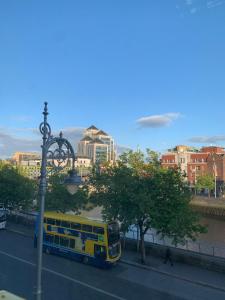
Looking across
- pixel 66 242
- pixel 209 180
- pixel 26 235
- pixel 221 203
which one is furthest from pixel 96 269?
pixel 209 180

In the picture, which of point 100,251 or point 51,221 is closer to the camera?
point 100,251

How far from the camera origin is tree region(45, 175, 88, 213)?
105 ft

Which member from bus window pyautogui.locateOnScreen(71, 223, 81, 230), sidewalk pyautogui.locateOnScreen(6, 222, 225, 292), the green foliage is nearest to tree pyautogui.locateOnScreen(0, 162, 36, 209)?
bus window pyautogui.locateOnScreen(71, 223, 81, 230)

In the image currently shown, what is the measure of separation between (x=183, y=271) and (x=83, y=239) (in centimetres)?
731

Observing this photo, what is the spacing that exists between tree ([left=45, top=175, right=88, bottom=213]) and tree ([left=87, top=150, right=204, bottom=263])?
22.4 ft

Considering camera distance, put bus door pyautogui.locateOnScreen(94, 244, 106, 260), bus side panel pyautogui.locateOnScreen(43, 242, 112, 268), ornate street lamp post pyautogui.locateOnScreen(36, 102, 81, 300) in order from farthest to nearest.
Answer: bus side panel pyautogui.locateOnScreen(43, 242, 112, 268)
bus door pyautogui.locateOnScreen(94, 244, 106, 260)
ornate street lamp post pyautogui.locateOnScreen(36, 102, 81, 300)

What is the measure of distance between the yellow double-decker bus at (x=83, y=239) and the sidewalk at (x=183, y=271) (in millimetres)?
2077

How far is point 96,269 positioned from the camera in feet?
70.8

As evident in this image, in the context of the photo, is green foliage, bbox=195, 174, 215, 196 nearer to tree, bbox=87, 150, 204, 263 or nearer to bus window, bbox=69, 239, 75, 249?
tree, bbox=87, 150, 204, 263

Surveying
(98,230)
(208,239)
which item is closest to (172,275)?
(98,230)

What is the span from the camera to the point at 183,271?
2123cm

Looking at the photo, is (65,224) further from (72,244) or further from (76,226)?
(72,244)

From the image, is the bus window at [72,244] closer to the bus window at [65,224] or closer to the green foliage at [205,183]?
the bus window at [65,224]

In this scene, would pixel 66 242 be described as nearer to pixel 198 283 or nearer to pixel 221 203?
pixel 198 283
